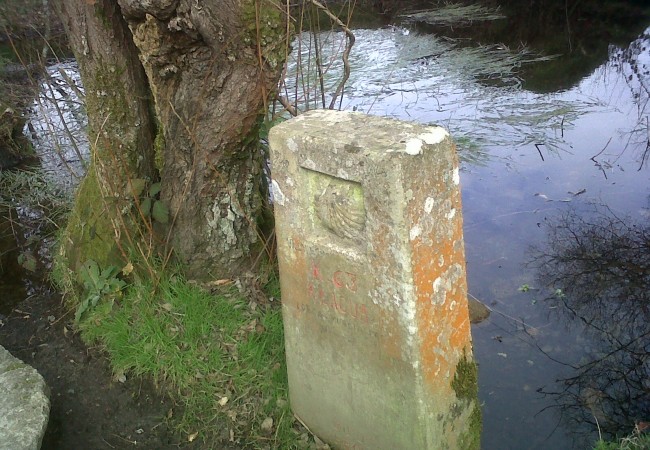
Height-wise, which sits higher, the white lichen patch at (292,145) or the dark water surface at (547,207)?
the white lichen patch at (292,145)

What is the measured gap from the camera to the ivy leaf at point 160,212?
3289 millimetres

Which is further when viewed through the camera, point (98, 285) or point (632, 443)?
point (98, 285)

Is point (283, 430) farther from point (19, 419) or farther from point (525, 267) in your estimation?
point (525, 267)

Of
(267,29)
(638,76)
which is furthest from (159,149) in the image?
(638,76)

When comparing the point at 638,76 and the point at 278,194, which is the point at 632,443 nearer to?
the point at 278,194

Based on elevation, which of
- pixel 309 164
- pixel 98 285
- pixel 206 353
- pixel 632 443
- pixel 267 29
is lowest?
pixel 632 443

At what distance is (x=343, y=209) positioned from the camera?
2043 mm

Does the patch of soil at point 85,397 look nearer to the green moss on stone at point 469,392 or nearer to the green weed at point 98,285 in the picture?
the green weed at point 98,285

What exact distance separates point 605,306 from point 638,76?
449 centimetres

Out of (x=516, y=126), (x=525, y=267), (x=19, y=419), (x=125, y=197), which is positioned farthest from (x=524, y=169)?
(x=19, y=419)

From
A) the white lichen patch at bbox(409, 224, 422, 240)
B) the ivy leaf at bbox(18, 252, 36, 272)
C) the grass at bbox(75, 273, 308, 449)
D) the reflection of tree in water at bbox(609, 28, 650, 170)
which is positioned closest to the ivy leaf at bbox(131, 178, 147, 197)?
the grass at bbox(75, 273, 308, 449)

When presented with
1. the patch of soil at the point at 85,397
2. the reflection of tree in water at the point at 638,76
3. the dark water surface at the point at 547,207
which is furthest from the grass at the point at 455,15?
the patch of soil at the point at 85,397

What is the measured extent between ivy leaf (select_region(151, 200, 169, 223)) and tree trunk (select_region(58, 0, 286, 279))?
1 centimetres

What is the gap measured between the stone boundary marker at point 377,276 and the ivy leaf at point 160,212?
1.10 meters
